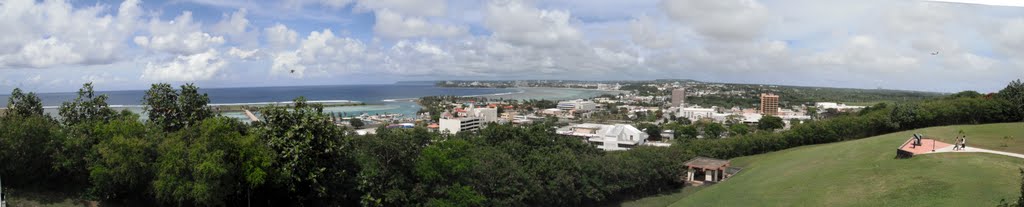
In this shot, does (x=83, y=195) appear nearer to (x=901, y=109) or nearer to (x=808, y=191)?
(x=808, y=191)

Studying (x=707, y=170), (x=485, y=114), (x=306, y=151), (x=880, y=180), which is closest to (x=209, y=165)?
(x=306, y=151)

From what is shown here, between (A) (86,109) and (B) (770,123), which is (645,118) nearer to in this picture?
(B) (770,123)

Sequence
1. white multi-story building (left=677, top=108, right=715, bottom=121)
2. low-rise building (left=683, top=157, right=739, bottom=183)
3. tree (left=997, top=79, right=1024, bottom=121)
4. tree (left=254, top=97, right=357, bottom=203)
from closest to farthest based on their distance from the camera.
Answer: tree (left=254, top=97, right=357, bottom=203) → low-rise building (left=683, top=157, right=739, bottom=183) → tree (left=997, top=79, right=1024, bottom=121) → white multi-story building (left=677, top=108, right=715, bottom=121)

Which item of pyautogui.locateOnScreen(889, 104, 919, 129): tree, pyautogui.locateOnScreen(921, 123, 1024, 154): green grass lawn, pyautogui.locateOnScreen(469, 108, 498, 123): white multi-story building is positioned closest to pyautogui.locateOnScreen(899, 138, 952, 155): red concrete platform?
pyautogui.locateOnScreen(921, 123, 1024, 154): green grass lawn

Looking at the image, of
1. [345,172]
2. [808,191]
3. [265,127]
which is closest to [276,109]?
[265,127]

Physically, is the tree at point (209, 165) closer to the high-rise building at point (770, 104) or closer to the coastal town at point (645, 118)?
→ the coastal town at point (645, 118)

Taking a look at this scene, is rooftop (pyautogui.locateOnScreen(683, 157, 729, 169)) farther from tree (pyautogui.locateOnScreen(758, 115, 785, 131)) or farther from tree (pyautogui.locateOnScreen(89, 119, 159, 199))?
tree (pyautogui.locateOnScreen(758, 115, 785, 131))

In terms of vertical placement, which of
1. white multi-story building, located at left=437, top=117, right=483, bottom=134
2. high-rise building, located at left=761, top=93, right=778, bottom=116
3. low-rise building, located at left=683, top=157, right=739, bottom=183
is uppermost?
high-rise building, located at left=761, top=93, right=778, bottom=116
